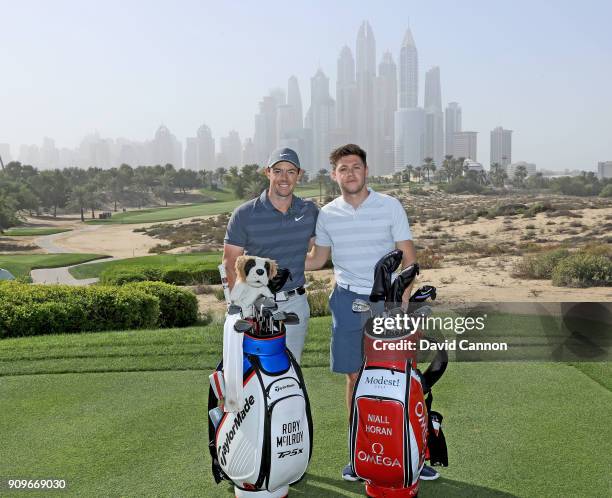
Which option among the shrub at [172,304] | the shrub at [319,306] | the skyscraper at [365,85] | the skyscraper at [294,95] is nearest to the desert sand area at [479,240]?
the shrub at [319,306]

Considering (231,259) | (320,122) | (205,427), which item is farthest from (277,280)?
(320,122)

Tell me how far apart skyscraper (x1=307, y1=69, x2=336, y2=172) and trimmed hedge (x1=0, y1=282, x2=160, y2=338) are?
4982 centimetres

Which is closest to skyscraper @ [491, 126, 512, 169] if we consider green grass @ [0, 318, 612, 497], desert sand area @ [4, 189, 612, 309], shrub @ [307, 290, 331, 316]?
desert sand area @ [4, 189, 612, 309]

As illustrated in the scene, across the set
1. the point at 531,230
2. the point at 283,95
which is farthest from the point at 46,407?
the point at 283,95

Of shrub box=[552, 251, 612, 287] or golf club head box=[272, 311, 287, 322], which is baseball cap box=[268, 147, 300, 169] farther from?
shrub box=[552, 251, 612, 287]

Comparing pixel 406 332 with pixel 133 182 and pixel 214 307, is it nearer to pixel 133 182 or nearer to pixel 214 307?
pixel 214 307

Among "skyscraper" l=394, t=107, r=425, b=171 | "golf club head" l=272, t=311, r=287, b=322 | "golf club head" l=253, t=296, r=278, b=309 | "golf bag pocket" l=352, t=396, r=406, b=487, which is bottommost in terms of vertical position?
"golf bag pocket" l=352, t=396, r=406, b=487

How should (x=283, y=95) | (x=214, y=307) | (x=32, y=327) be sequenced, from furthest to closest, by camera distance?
(x=283, y=95)
(x=214, y=307)
(x=32, y=327)

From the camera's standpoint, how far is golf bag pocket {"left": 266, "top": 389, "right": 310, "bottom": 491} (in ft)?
9.73

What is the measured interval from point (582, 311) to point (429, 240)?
2797 centimetres

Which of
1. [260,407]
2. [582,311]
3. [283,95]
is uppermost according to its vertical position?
[283,95]

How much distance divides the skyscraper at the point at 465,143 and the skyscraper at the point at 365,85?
14171 mm

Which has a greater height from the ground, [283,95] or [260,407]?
[283,95]

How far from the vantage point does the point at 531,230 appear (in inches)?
1444
